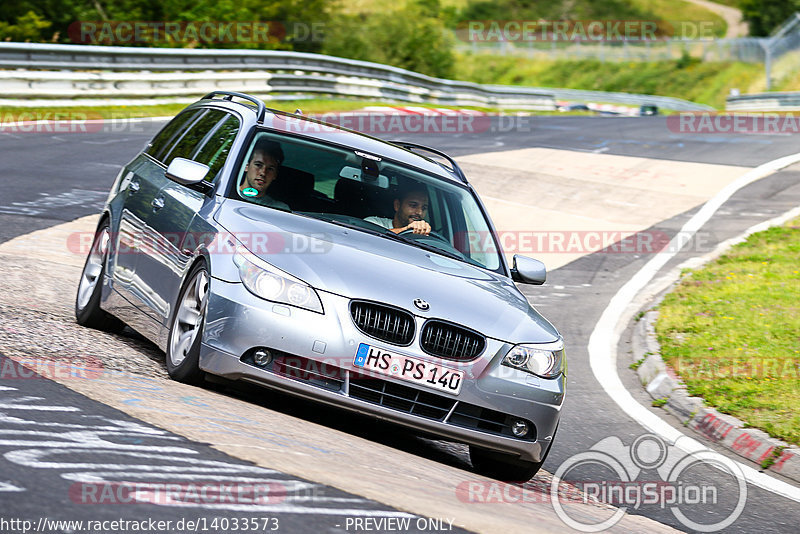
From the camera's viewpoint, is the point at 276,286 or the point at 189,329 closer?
the point at 276,286

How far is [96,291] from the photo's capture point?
294 inches

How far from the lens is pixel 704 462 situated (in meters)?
7.28

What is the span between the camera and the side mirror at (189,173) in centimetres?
647

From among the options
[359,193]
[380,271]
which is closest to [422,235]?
[359,193]

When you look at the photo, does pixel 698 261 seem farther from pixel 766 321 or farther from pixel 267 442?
pixel 267 442

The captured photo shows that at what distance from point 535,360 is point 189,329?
1883mm

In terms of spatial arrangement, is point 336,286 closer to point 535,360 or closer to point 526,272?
point 535,360

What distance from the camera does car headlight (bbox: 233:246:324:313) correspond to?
18.4 feet

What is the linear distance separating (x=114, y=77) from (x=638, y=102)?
126ft

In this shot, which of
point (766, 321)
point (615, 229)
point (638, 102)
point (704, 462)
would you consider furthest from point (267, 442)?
point (638, 102)

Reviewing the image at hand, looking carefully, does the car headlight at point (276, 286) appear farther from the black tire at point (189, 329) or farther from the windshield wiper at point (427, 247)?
the windshield wiper at point (427, 247)

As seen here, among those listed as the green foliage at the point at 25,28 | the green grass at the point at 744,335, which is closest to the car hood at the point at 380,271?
the green grass at the point at 744,335

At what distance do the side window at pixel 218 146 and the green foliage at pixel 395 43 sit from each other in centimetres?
4764

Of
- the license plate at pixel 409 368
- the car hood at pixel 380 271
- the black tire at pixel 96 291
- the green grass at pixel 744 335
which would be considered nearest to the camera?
the license plate at pixel 409 368
